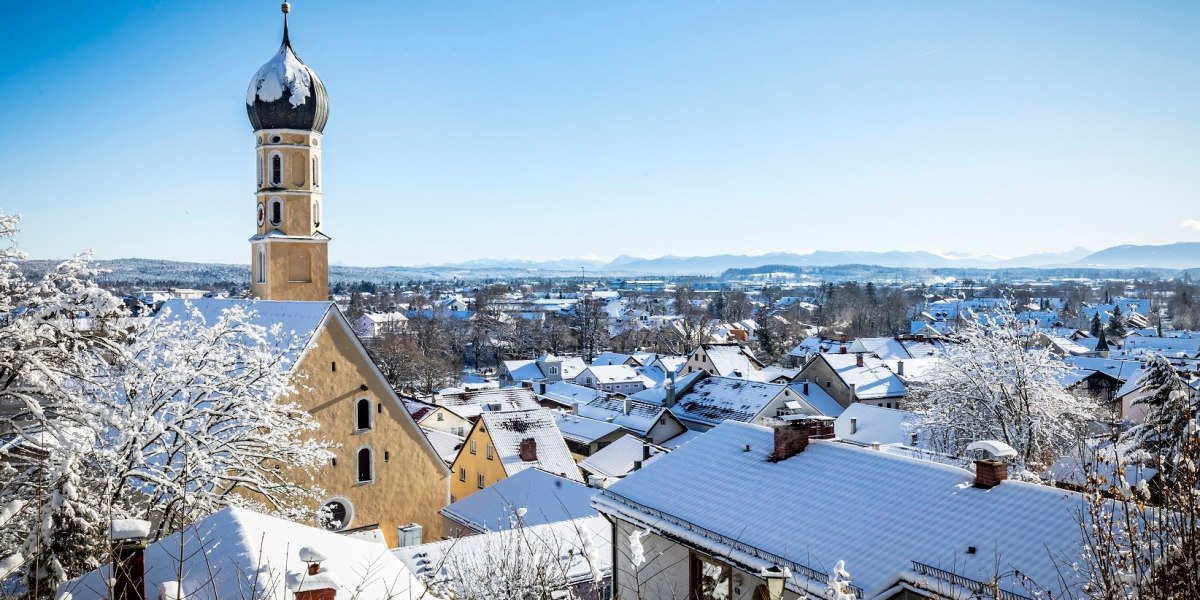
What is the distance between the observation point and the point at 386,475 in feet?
66.3

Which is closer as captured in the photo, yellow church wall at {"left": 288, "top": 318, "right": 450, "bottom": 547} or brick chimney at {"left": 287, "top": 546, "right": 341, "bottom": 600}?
brick chimney at {"left": 287, "top": 546, "right": 341, "bottom": 600}

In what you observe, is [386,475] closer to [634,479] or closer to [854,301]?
[634,479]

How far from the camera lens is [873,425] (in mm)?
36156

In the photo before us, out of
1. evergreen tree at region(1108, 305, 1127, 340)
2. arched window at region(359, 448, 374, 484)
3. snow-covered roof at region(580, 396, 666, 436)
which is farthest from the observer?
evergreen tree at region(1108, 305, 1127, 340)

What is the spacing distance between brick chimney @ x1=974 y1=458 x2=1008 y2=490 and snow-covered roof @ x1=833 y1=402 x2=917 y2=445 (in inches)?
984

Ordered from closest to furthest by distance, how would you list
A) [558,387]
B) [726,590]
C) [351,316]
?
[726,590] → [558,387] → [351,316]

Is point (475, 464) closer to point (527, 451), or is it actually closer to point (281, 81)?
point (527, 451)

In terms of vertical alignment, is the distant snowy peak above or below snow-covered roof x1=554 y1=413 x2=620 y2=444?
above

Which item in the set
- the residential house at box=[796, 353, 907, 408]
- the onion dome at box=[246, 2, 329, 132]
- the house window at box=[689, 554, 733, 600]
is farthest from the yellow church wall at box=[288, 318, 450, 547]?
the residential house at box=[796, 353, 907, 408]

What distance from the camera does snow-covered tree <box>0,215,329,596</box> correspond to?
8.38m

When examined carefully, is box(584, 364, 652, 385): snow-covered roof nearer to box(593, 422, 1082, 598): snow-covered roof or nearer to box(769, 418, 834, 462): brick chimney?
box(593, 422, 1082, 598): snow-covered roof

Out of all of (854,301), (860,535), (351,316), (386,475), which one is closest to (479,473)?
(386,475)

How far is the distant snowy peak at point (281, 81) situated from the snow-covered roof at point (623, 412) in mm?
19852

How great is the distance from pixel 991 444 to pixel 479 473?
23.0m
